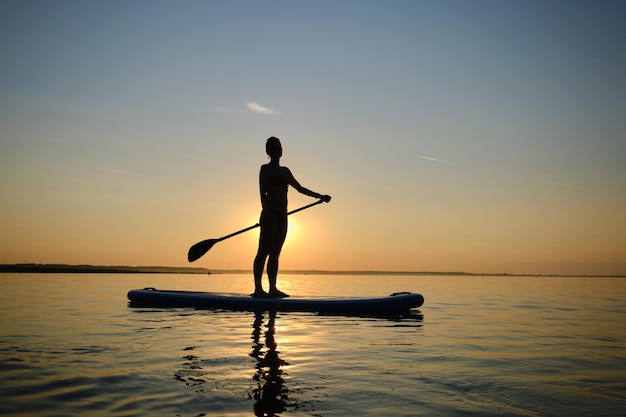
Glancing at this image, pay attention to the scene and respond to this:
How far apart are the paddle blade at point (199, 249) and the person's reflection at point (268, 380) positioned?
238 inches

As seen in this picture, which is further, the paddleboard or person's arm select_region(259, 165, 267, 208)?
person's arm select_region(259, 165, 267, 208)

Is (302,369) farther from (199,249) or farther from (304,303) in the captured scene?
(199,249)

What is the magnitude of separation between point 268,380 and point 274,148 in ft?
25.9

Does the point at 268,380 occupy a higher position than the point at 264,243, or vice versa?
the point at 264,243

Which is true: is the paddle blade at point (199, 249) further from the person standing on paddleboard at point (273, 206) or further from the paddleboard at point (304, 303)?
the person standing on paddleboard at point (273, 206)

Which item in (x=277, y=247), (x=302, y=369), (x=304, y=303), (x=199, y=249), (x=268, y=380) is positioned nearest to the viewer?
(x=268, y=380)

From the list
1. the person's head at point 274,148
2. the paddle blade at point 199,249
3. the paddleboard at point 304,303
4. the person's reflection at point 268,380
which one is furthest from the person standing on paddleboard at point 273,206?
the person's reflection at point 268,380

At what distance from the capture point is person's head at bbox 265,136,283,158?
12.1 metres

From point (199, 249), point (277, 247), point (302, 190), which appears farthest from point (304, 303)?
point (199, 249)

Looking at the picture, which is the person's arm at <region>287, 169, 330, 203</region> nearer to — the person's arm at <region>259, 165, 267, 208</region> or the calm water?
the person's arm at <region>259, 165, 267, 208</region>

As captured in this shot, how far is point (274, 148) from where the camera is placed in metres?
12.1

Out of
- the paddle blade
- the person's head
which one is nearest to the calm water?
the paddle blade

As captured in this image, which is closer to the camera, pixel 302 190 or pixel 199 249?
pixel 302 190

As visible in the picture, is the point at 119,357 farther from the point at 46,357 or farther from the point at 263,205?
the point at 263,205
